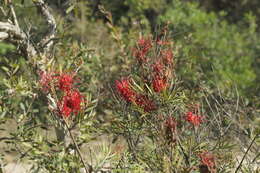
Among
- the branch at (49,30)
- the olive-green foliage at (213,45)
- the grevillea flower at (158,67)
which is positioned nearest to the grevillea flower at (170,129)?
the grevillea flower at (158,67)

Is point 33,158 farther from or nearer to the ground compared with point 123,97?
nearer to the ground

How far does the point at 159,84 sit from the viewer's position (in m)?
3.07

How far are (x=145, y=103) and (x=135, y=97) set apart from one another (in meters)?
0.11

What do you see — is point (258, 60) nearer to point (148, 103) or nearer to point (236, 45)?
point (236, 45)

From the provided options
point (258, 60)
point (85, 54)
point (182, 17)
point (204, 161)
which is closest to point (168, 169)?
point (204, 161)

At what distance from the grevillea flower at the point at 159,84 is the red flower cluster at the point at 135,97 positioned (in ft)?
0.52

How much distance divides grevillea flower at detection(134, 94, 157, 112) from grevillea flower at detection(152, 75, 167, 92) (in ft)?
0.51

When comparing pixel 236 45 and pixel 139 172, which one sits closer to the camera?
pixel 139 172

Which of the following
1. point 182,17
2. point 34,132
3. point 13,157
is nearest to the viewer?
point 34,132

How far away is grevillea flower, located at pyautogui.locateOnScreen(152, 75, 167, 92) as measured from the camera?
3059 millimetres

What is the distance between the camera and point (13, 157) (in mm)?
8047

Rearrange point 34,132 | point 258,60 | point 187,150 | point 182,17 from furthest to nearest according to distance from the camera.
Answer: point 258,60 → point 182,17 → point 34,132 → point 187,150

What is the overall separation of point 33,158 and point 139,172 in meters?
0.92

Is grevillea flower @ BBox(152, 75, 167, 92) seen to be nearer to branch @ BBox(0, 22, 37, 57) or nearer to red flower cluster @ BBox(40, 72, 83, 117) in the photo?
red flower cluster @ BBox(40, 72, 83, 117)
